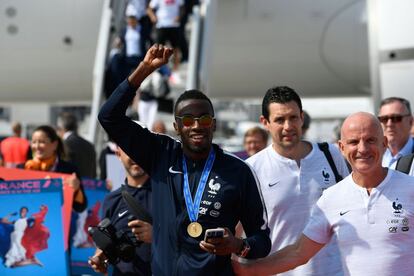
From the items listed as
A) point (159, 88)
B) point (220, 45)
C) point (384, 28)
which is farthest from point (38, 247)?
point (220, 45)

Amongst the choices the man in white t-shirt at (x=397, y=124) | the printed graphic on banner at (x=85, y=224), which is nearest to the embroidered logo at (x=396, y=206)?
the man in white t-shirt at (x=397, y=124)

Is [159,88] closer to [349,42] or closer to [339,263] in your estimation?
[349,42]

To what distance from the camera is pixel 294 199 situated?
3.61 metres

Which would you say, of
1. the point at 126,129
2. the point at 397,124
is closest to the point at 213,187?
the point at 126,129

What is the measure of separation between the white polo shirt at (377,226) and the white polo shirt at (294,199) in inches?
24.6

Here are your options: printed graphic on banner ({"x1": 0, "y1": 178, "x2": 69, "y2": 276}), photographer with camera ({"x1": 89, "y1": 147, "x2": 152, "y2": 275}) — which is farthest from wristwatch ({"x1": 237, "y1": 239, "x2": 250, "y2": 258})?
printed graphic on banner ({"x1": 0, "y1": 178, "x2": 69, "y2": 276})

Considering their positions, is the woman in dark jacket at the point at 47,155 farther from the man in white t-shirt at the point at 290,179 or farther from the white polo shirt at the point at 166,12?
the white polo shirt at the point at 166,12

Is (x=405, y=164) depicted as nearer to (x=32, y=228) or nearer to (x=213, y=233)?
(x=213, y=233)

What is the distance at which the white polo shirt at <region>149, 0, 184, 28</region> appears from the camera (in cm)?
1010

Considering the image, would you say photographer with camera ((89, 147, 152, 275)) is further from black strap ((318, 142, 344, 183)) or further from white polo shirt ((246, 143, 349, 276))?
black strap ((318, 142, 344, 183))

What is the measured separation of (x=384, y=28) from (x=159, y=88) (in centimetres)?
310

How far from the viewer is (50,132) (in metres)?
5.77

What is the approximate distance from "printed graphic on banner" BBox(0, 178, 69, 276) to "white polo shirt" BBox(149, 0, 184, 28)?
5122 millimetres

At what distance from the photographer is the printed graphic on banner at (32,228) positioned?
5359mm
